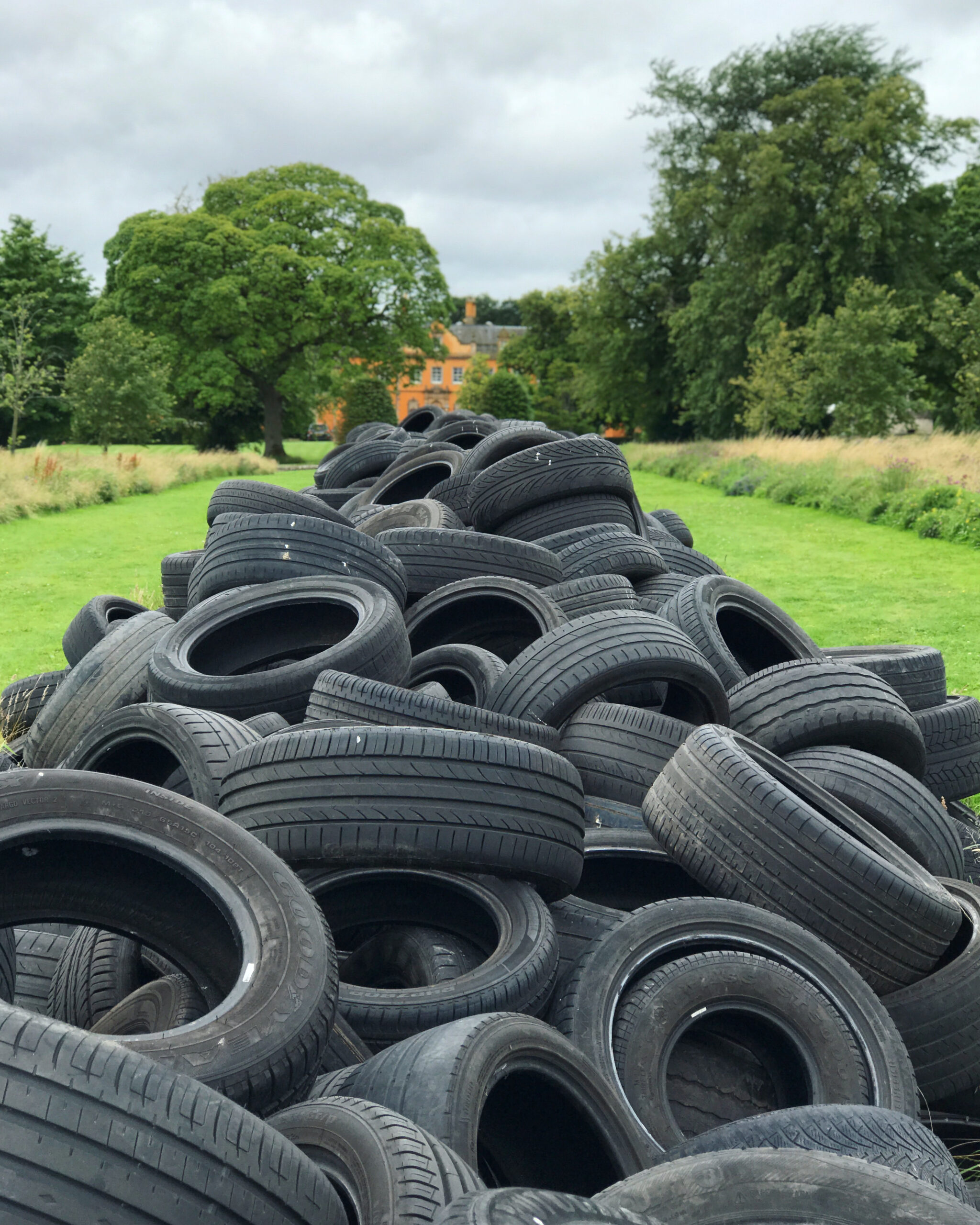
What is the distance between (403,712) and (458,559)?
2.77 meters

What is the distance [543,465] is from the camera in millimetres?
8352

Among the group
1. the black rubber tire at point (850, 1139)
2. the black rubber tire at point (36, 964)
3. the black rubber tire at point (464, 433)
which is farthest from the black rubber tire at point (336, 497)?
the black rubber tire at point (850, 1139)

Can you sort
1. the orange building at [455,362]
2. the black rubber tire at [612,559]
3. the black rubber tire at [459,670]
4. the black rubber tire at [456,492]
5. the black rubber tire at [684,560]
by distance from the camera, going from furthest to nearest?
the orange building at [455,362], the black rubber tire at [456,492], the black rubber tire at [684,560], the black rubber tire at [612,559], the black rubber tire at [459,670]

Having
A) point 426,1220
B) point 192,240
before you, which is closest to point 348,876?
point 426,1220

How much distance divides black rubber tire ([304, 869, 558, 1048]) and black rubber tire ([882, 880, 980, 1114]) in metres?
1.38

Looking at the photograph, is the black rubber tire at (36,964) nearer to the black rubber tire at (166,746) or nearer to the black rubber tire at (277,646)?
the black rubber tire at (166,746)

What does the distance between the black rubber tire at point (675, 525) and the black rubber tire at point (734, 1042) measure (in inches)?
349

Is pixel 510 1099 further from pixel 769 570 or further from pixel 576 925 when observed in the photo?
pixel 769 570

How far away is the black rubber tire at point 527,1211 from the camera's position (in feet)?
5.50

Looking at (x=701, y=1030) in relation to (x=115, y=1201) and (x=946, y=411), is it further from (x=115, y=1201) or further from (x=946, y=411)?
(x=946, y=411)

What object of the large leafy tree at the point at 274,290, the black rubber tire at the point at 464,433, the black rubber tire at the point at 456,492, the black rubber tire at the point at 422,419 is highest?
the large leafy tree at the point at 274,290

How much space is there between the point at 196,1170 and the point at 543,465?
23.3 feet

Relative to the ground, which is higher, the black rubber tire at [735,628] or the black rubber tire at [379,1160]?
the black rubber tire at [735,628]

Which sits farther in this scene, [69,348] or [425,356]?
[69,348]
